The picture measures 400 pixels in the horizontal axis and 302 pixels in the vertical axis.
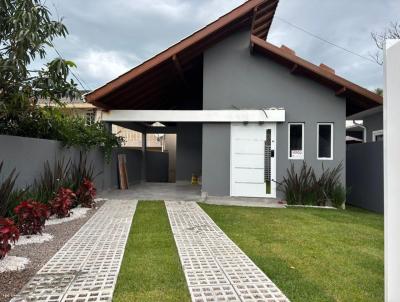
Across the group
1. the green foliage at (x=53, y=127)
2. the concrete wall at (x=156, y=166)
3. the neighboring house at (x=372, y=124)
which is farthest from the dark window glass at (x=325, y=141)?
the concrete wall at (x=156, y=166)

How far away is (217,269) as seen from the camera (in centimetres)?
496

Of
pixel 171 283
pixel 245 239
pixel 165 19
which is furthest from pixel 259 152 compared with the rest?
pixel 171 283

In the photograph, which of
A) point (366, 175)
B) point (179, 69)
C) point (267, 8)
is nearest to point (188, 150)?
point (179, 69)

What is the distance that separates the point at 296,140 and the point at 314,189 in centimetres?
164

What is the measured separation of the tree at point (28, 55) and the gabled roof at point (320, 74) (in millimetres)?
6769

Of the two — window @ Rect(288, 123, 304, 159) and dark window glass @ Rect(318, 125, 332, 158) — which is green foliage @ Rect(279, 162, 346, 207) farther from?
dark window glass @ Rect(318, 125, 332, 158)

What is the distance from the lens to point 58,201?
26.0ft

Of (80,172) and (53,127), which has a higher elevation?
(53,127)

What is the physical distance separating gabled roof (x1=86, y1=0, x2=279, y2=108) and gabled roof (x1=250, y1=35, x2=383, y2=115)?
0.88 meters

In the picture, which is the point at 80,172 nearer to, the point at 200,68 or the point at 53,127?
the point at 53,127

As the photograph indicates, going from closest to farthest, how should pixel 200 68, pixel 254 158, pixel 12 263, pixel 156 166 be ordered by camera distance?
1. pixel 12 263
2. pixel 254 158
3. pixel 200 68
4. pixel 156 166

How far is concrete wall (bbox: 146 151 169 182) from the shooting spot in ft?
66.6

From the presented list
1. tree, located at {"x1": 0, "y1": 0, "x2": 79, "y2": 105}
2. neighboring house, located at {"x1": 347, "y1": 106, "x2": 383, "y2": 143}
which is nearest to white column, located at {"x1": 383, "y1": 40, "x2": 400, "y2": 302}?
tree, located at {"x1": 0, "y1": 0, "x2": 79, "y2": 105}

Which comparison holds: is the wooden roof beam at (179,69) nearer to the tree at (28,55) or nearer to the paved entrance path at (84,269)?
the tree at (28,55)
